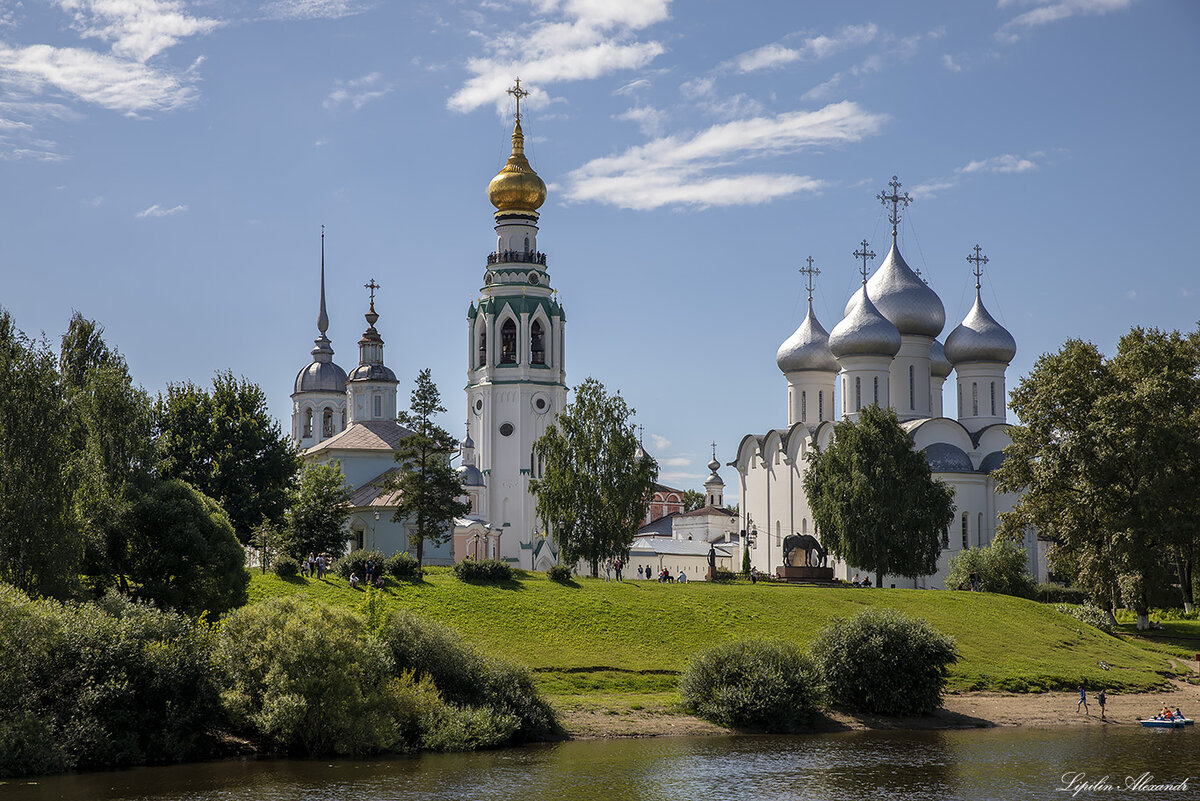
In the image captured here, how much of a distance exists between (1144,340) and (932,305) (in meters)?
20.3

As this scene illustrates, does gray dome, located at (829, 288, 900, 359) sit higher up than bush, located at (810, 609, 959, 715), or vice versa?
gray dome, located at (829, 288, 900, 359)

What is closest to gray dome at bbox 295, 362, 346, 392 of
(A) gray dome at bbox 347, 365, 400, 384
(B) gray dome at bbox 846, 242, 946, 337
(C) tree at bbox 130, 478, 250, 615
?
A: (A) gray dome at bbox 347, 365, 400, 384

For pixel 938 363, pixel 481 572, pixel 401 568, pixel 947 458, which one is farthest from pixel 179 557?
pixel 938 363

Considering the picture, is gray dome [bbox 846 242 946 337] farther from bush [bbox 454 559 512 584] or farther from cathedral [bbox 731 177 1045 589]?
bush [bbox 454 559 512 584]

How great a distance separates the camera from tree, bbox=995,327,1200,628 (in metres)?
45.8

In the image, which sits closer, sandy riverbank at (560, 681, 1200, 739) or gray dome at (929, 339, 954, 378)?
sandy riverbank at (560, 681, 1200, 739)

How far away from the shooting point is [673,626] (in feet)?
138

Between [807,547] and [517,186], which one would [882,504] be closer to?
[807,547]

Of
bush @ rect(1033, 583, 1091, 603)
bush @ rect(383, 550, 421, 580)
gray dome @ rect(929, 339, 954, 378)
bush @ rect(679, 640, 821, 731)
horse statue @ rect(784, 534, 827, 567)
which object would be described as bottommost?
bush @ rect(679, 640, 821, 731)

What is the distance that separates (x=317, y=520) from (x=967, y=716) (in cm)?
2554

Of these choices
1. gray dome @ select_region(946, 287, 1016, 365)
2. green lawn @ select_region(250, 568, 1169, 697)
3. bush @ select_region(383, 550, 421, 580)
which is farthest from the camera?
gray dome @ select_region(946, 287, 1016, 365)

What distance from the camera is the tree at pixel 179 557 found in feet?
113
